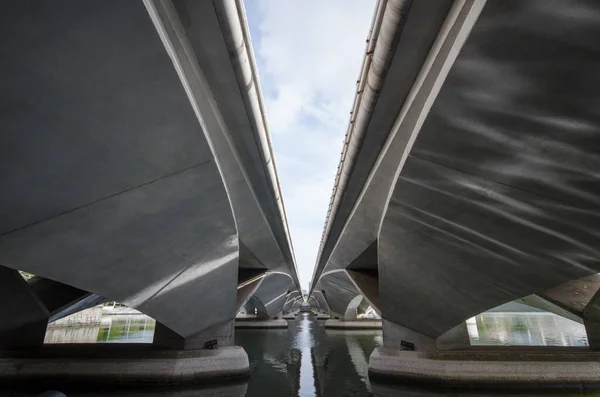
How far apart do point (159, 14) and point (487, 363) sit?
49.6ft

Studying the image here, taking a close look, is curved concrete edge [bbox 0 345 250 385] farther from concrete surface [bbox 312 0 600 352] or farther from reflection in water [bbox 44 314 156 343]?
reflection in water [bbox 44 314 156 343]

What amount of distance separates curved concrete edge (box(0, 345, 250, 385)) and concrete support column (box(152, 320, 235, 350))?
1.69 metres

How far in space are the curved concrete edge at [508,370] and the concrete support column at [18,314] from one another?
16590 mm

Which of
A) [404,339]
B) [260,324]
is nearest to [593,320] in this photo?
[404,339]

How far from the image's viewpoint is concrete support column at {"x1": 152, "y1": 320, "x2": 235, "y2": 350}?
1552cm

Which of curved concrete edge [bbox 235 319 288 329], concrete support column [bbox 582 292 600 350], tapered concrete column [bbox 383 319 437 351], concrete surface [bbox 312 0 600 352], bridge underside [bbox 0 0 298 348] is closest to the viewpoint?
concrete surface [bbox 312 0 600 352]

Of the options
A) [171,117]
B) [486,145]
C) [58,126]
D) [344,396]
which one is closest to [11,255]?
[58,126]

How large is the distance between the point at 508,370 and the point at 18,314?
2073 centimetres

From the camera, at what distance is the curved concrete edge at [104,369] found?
12.9 metres

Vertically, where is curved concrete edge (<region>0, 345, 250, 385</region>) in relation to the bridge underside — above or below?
below

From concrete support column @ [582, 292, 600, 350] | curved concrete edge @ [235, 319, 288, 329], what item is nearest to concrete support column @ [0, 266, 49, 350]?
concrete support column @ [582, 292, 600, 350]

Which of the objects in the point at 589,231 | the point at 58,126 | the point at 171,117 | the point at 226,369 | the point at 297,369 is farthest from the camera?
the point at 297,369

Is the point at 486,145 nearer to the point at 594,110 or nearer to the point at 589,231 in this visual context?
the point at 594,110

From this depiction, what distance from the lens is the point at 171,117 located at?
17.9 feet
